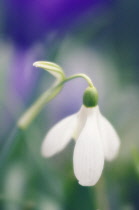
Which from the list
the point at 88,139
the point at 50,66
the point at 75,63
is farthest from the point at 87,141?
the point at 75,63

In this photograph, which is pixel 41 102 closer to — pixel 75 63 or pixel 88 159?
pixel 88 159

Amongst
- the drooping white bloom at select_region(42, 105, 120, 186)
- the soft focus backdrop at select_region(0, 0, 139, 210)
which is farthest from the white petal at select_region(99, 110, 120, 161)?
the soft focus backdrop at select_region(0, 0, 139, 210)

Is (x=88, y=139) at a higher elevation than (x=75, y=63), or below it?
below

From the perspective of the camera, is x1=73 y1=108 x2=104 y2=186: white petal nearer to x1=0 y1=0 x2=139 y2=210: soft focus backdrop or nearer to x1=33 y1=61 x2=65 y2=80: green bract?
x1=33 y1=61 x2=65 y2=80: green bract

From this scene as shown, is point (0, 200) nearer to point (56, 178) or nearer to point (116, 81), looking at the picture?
point (56, 178)

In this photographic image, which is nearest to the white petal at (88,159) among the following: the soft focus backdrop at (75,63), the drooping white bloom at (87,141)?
the drooping white bloom at (87,141)

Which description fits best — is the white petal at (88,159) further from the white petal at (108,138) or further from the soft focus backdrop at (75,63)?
the soft focus backdrop at (75,63)

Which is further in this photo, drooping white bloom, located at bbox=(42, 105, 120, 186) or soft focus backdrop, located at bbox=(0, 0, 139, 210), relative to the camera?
soft focus backdrop, located at bbox=(0, 0, 139, 210)
